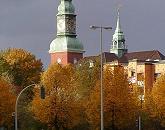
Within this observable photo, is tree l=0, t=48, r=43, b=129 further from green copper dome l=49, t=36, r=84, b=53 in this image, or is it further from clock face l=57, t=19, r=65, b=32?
clock face l=57, t=19, r=65, b=32

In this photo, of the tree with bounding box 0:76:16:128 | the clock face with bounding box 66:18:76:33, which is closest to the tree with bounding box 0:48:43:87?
the tree with bounding box 0:76:16:128

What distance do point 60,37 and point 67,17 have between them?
5.64m

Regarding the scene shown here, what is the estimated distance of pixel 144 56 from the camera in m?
156

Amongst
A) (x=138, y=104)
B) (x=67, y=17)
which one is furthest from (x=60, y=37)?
(x=138, y=104)

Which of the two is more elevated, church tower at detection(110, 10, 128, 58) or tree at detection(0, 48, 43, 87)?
church tower at detection(110, 10, 128, 58)

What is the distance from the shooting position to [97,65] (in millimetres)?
97625

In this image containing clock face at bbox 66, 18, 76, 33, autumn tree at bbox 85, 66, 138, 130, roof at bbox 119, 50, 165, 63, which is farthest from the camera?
clock face at bbox 66, 18, 76, 33

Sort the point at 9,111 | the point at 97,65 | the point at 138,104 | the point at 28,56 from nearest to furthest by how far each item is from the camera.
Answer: the point at 9,111 → the point at 138,104 → the point at 97,65 → the point at 28,56

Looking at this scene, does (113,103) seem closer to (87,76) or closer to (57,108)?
(57,108)

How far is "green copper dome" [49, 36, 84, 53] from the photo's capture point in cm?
15025

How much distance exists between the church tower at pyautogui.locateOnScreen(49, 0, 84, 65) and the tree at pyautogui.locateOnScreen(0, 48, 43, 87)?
129 feet

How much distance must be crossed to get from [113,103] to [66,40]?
73.3 meters

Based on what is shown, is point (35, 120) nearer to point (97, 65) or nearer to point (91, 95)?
point (91, 95)

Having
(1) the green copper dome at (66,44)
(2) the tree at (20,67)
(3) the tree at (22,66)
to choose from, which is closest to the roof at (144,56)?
(1) the green copper dome at (66,44)
